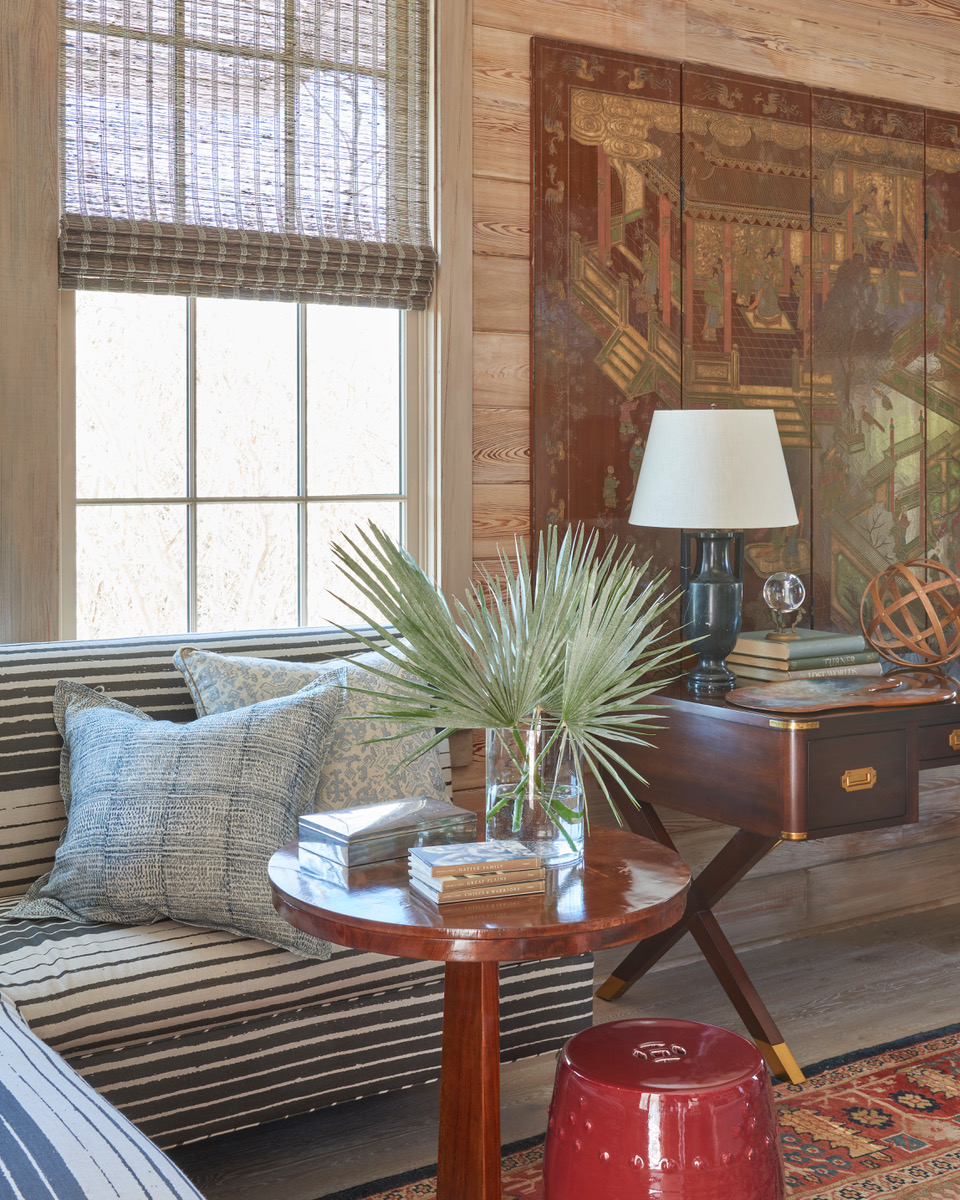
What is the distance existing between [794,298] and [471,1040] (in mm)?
2269

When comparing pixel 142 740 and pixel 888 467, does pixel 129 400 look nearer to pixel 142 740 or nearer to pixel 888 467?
pixel 142 740

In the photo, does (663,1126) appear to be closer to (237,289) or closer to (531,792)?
(531,792)

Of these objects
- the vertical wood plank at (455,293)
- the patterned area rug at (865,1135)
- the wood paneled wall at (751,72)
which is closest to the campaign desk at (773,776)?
the patterned area rug at (865,1135)

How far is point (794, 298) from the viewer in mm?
3256

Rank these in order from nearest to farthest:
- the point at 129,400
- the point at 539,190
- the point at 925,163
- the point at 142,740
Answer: the point at 142,740 → the point at 129,400 → the point at 539,190 → the point at 925,163

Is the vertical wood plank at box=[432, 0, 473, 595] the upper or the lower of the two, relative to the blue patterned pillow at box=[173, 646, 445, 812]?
upper

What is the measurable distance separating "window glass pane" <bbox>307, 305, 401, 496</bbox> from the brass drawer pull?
1177 millimetres

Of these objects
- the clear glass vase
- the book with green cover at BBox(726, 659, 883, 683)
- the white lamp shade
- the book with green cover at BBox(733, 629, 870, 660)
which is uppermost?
the white lamp shade

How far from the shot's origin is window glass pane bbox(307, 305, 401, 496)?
279 centimetres

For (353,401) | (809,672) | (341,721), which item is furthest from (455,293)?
(809,672)

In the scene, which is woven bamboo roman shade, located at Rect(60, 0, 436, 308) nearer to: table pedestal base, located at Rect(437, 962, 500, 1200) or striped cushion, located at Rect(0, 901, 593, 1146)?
striped cushion, located at Rect(0, 901, 593, 1146)

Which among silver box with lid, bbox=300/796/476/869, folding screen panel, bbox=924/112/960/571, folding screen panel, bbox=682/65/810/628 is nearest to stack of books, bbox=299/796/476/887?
silver box with lid, bbox=300/796/476/869

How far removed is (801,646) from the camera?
2795 millimetres

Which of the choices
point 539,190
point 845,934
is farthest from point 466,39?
point 845,934
